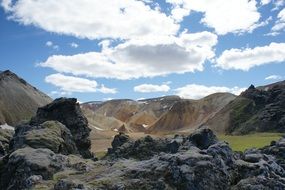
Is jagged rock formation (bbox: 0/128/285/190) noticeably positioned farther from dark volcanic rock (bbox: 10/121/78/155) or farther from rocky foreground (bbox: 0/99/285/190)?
dark volcanic rock (bbox: 10/121/78/155)

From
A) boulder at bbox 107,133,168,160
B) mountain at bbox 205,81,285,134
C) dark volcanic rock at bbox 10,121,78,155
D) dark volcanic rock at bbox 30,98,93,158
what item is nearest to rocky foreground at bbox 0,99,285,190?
dark volcanic rock at bbox 10,121,78,155

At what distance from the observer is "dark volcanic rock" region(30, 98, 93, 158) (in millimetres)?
64044

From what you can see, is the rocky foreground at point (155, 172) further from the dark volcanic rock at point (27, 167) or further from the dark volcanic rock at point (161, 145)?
the dark volcanic rock at point (161, 145)

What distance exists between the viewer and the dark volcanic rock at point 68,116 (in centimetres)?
6404

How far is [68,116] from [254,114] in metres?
109

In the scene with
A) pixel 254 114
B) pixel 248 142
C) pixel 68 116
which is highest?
pixel 254 114

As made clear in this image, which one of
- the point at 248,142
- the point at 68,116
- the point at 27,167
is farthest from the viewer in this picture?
the point at 248,142

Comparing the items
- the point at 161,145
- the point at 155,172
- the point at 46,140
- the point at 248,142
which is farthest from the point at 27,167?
the point at 248,142

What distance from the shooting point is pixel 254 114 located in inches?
6511

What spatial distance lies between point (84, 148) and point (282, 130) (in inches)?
3397

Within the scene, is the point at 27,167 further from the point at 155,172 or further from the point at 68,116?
the point at 68,116

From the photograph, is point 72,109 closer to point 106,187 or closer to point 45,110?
point 45,110

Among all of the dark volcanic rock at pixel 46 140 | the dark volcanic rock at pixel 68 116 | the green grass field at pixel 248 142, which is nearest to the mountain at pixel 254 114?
the green grass field at pixel 248 142

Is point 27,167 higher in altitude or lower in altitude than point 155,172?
higher
